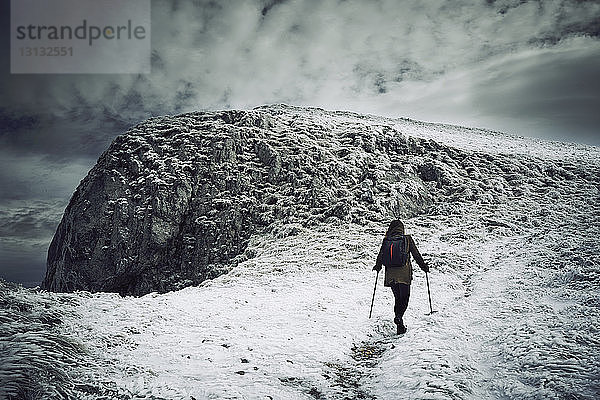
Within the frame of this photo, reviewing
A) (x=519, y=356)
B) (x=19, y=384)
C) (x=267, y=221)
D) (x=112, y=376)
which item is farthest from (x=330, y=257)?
(x=19, y=384)

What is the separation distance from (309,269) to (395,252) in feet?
30.6

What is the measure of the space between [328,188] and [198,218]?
1068 cm

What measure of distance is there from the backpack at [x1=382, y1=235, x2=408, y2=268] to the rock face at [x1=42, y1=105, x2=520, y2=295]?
14.4 m

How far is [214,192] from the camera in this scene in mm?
26109

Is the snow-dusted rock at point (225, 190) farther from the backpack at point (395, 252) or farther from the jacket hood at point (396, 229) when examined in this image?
the backpack at point (395, 252)

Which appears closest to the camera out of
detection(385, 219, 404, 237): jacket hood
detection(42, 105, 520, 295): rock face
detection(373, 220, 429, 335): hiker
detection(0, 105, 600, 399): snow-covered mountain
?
detection(0, 105, 600, 399): snow-covered mountain

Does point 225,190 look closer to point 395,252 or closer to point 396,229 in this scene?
point 396,229

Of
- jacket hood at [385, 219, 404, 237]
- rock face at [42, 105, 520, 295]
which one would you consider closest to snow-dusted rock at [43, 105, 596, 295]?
rock face at [42, 105, 520, 295]

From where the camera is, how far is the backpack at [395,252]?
9055 mm

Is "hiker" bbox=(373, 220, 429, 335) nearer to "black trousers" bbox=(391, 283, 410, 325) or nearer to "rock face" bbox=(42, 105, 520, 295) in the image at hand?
"black trousers" bbox=(391, 283, 410, 325)

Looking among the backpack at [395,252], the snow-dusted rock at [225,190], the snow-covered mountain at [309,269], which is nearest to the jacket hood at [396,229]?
the backpack at [395,252]

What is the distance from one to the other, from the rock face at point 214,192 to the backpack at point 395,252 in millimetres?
14437

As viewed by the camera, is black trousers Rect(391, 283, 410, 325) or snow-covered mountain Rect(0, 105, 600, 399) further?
black trousers Rect(391, 283, 410, 325)

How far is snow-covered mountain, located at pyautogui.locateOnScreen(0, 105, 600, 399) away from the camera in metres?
5.76
